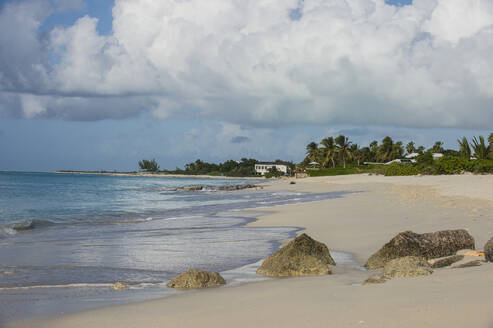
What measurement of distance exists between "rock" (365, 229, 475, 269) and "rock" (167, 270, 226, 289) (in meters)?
3.05

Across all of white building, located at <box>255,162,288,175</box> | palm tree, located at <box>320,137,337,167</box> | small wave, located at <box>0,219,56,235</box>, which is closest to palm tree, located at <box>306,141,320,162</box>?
palm tree, located at <box>320,137,337,167</box>

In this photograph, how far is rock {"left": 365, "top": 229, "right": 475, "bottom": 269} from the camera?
27.2ft

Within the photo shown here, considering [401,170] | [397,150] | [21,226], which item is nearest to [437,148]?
[397,150]

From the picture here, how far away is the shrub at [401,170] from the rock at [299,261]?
189 feet

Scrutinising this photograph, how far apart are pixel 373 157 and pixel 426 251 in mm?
126286

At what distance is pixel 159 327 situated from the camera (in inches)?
193

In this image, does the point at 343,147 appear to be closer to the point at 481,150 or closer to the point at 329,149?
the point at 329,149

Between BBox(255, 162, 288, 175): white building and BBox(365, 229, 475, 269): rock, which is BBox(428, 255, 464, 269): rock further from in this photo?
BBox(255, 162, 288, 175): white building

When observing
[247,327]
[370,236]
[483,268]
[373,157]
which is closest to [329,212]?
[370,236]

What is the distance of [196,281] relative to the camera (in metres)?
7.30

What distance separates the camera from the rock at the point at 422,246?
8297 mm

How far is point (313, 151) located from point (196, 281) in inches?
4758

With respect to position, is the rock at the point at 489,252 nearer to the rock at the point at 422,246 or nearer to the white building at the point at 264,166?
the rock at the point at 422,246

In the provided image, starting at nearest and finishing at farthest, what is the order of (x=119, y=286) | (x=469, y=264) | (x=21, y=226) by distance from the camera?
(x=469, y=264) → (x=119, y=286) → (x=21, y=226)
